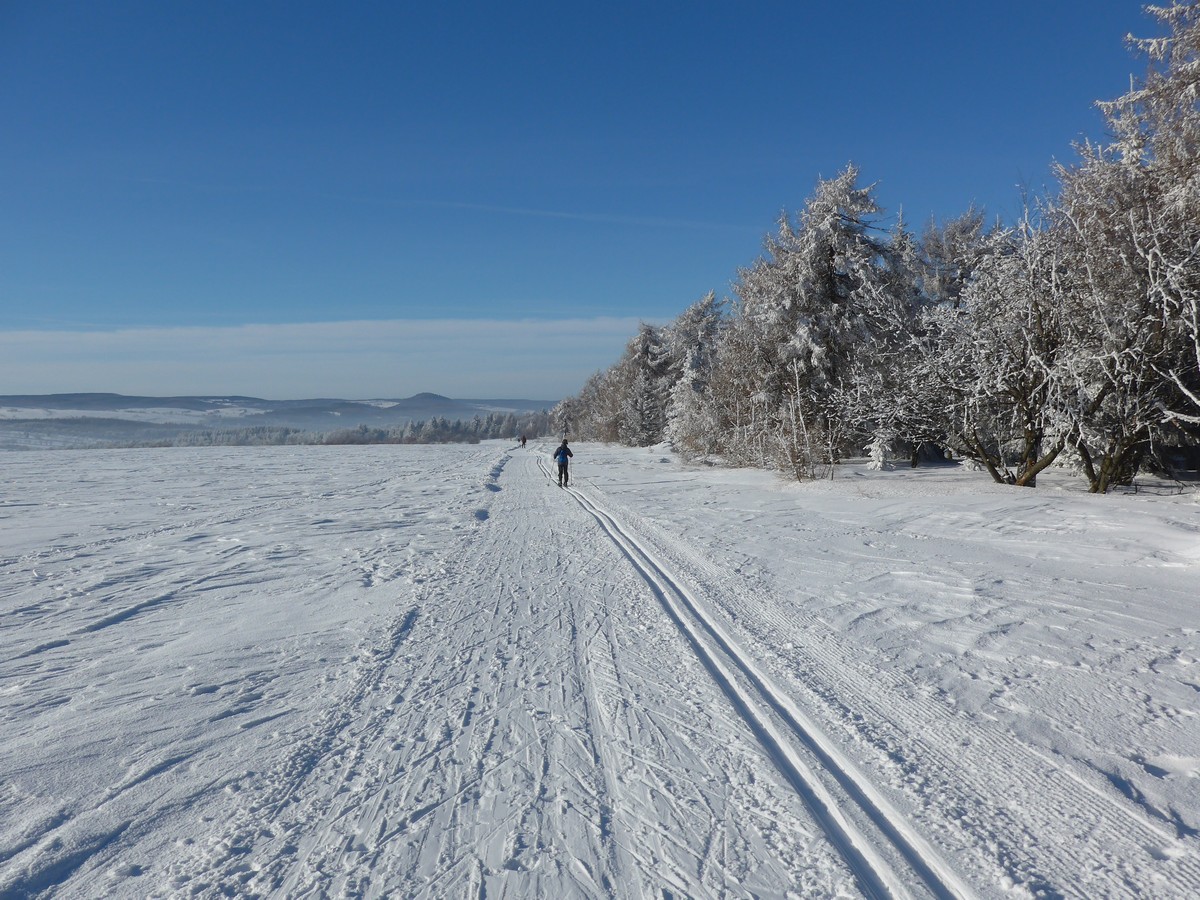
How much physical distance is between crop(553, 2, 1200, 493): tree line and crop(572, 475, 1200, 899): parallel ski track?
11.2 meters

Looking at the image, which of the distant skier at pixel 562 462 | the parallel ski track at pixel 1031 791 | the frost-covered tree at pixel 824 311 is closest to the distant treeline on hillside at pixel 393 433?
the distant skier at pixel 562 462

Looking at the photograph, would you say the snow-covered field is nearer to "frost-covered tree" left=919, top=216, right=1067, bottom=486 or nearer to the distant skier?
"frost-covered tree" left=919, top=216, right=1067, bottom=486

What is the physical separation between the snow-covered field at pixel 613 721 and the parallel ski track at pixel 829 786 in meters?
0.02

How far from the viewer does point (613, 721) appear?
452 centimetres

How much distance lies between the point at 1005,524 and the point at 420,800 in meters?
11.3

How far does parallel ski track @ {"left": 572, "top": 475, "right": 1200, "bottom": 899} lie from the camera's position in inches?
116

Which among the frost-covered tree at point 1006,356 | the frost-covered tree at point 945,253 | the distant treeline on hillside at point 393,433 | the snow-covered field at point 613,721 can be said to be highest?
the frost-covered tree at point 945,253

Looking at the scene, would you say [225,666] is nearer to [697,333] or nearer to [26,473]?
[26,473]

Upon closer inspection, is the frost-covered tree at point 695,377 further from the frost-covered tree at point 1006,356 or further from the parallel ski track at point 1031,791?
the parallel ski track at point 1031,791

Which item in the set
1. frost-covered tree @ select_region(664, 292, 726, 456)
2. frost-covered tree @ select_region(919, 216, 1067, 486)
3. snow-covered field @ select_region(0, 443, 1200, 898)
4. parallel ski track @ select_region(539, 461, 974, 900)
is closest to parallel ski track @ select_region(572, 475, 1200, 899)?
snow-covered field @ select_region(0, 443, 1200, 898)

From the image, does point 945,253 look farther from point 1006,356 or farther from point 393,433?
point 393,433

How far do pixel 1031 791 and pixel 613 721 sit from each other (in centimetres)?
249

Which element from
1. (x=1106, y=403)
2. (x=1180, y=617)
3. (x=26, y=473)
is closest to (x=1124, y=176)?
(x=1106, y=403)

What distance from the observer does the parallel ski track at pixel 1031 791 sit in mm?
2947
